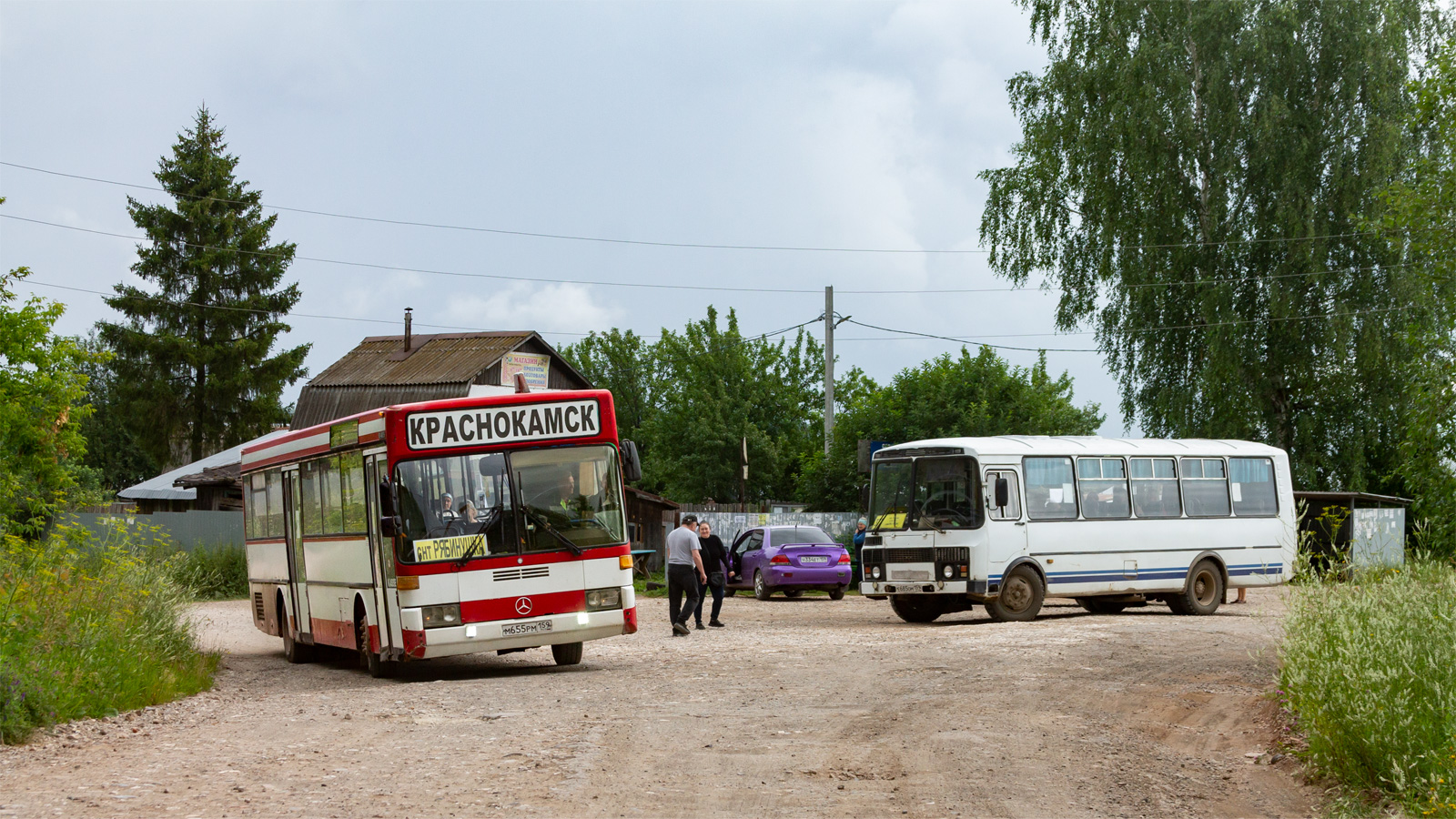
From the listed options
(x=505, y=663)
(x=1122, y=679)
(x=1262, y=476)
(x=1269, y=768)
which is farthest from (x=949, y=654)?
(x=1262, y=476)

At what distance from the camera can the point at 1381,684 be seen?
24.6 ft

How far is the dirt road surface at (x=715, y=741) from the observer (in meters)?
7.31

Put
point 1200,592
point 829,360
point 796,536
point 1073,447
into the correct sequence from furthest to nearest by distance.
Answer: point 829,360 < point 796,536 < point 1200,592 < point 1073,447

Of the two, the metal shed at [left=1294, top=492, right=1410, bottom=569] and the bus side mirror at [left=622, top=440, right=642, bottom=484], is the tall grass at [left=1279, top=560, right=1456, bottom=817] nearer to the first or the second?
the bus side mirror at [left=622, top=440, right=642, bottom=484]

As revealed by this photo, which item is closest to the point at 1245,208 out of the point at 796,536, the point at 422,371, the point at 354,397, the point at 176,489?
the point at 796,536

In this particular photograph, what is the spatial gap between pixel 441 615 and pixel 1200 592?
13.9 metres

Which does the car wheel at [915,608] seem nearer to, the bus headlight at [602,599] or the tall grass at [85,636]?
the bus headlight at [602,599]

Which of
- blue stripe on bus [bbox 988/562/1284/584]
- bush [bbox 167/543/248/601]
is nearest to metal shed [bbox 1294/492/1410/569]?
blue stripe on bus [bbox 988/562/1284/584]

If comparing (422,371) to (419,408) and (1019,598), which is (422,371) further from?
(419,408)

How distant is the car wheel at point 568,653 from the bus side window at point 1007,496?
752cm

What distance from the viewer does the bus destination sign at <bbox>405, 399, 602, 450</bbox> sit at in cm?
1373

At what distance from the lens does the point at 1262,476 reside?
2364cm

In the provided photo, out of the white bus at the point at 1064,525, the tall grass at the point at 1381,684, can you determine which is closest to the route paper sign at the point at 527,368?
the white bus at the point at 1064,525

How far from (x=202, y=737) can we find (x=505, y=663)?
6463mm
